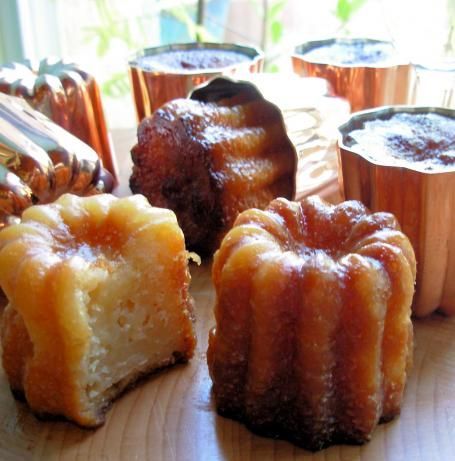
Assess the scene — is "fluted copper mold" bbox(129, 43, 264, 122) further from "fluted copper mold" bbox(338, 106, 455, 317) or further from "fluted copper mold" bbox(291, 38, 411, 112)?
"fluted copper mold" bbox(338, 106, 455, 317)

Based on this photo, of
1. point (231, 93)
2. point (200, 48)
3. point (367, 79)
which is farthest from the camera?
point (200, 48)

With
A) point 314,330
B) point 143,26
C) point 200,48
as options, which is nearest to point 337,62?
point 200,48

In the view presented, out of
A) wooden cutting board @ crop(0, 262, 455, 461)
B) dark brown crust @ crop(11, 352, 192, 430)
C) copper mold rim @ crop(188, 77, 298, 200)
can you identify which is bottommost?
wooden cutting board @ crop(0, 262, 455, 461)

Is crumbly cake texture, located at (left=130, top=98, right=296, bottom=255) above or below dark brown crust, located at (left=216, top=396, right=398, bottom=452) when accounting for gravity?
above

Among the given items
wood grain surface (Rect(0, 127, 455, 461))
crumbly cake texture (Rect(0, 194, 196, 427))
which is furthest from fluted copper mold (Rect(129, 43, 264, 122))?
wood grain surface (Rect(0, 127, 455, 461))

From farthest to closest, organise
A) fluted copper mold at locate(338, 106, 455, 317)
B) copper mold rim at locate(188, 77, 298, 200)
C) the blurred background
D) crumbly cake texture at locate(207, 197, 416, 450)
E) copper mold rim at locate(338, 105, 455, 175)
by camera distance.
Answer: the blurred background → copper mold rim at locate(188, 77, 298, 200) → copper mold rim at locate(338, 105, 455, 175) → fluted copper mold at locate(338, 106, 455, 317) → crumbly cake texture at locate(207, 197, 416, 450)

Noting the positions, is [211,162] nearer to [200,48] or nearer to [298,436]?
[298,436]

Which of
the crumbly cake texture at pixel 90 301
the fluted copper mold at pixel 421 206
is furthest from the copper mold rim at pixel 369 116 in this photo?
the crumbly cake texture at pixel 90 301
